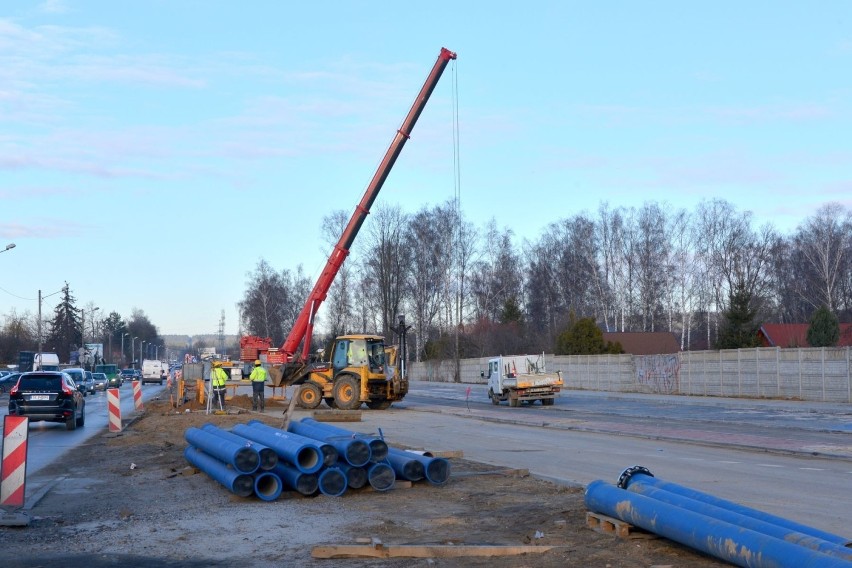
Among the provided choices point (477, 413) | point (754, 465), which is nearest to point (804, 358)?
point (477, 413)

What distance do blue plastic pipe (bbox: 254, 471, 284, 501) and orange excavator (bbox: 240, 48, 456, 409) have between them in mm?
22786

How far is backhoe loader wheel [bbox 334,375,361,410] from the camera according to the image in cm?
3497

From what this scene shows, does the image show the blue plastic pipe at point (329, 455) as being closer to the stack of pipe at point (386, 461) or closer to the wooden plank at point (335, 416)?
the stack of pipe at point (386, 461)

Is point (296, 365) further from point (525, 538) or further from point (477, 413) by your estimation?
point (525, 538)

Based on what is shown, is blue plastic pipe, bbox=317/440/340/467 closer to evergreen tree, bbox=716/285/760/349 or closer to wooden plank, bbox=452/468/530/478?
wooden plank, bbox=452/468/530/478

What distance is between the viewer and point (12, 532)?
34.6ft

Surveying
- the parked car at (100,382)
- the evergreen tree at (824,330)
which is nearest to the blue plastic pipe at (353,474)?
the evergreen tree at (824,330)

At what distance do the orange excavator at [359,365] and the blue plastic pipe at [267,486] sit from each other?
74.8 feet

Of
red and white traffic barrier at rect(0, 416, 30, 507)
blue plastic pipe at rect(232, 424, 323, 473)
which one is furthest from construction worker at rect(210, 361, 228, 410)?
red and white traffic barrier at rect(0, 416, 30, 507)

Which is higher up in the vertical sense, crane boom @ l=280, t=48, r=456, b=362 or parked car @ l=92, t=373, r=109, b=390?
crane boom @ l=280, t=48, r=456, b=362

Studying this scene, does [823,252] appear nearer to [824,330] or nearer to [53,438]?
[824,330]

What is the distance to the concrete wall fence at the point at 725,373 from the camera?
37.0m

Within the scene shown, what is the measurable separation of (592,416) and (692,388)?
49.8ft

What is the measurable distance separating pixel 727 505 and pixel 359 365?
27715 millimetres
